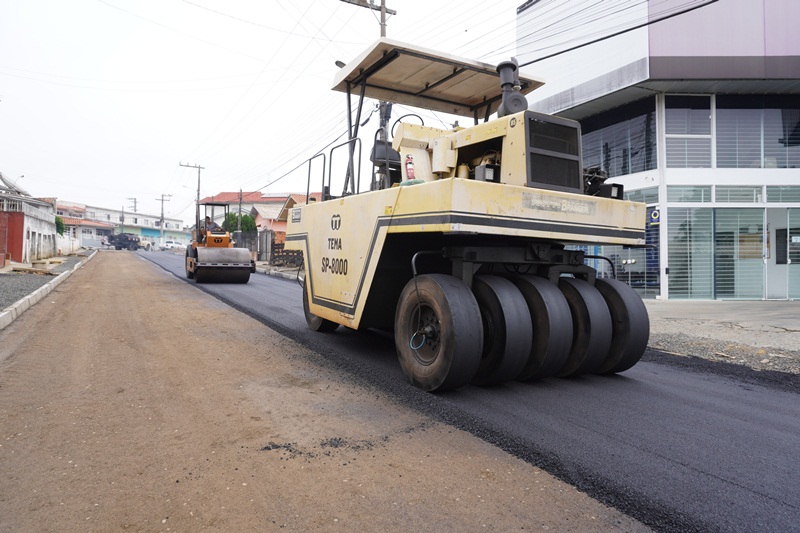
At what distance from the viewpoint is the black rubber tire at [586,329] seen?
457cm

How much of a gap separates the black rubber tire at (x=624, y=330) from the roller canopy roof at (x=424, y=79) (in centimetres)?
267

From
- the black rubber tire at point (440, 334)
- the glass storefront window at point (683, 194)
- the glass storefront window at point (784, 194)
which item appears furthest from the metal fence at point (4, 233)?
the glass storefront window at point (784, 194)

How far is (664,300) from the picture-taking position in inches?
504

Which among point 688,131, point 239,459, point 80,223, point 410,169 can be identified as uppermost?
point 80,223

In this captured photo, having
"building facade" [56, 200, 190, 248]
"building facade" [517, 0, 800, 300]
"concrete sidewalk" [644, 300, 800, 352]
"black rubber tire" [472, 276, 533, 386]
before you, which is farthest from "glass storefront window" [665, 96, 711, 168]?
"building facade" [56, 200, 190, 248]

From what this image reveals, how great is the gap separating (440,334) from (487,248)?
902 millimetres

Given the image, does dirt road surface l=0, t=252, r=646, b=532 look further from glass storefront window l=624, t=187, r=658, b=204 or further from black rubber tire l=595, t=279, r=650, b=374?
glass storefront window l=624, t=187, r=658, b=204

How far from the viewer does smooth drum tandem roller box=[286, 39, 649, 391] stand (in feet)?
13.1

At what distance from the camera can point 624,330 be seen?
4742mm

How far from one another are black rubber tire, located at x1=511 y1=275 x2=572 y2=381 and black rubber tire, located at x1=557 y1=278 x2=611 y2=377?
0.69ft

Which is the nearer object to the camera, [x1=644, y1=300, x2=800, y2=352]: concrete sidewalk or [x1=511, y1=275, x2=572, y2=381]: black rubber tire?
[x1=511, y1=275, x2=572, y2=381]: black rubber tire

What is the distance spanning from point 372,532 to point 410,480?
52 cm

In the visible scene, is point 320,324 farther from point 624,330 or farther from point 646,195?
point 646,195

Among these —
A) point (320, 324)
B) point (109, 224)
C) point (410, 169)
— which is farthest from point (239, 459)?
point (109, 224)
